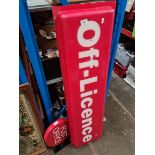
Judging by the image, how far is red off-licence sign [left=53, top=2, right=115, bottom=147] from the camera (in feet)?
2.55

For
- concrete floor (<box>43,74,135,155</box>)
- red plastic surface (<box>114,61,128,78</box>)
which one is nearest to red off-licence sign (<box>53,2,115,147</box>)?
concrete floor (<box>43,74,135,155</box>)

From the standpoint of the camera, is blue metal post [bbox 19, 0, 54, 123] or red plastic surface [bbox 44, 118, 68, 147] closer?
blue metal post [bbox 19, 0, 54, 123]

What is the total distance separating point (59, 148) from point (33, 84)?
507mm

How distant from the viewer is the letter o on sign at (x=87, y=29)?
793mm

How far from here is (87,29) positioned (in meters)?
0.80

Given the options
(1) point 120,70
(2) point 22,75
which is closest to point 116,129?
(1) point 120,70

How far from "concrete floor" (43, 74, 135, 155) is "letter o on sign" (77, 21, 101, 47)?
32.9 inches

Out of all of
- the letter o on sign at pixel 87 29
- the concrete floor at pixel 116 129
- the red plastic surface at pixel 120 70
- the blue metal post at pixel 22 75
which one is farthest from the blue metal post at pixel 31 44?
the red plastic surface at pixel 120 70

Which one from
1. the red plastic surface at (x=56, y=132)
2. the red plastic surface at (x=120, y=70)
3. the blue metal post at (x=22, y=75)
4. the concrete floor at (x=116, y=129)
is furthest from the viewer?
the red plastic surface at (x=120, y=70)

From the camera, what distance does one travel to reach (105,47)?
2.98ft

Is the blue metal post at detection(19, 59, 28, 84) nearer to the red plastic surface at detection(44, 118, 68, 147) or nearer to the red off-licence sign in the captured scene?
the red off-licence sign

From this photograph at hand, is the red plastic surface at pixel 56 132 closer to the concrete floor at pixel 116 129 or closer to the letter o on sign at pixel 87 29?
the concrete floor at pixel 116 129

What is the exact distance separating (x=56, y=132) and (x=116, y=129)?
53 centimetres

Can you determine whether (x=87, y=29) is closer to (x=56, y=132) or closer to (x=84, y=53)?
(x=84, y=53)
